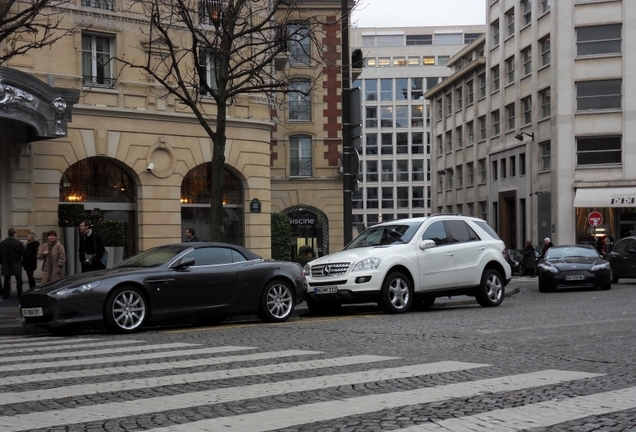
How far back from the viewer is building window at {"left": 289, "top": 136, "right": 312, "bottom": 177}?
1762 inches

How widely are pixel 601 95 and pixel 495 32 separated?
14.8m

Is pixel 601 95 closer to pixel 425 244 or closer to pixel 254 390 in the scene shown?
pixel 425 244

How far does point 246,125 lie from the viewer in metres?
29.8

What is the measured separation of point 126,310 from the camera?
569 inches

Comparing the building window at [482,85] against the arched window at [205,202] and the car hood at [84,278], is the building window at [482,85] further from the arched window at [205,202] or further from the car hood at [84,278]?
the car hood at [84,278]

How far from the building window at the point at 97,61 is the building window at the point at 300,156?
60.7 feet

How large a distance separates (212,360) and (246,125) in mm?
20077

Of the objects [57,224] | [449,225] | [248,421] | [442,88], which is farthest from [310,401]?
[442,88]

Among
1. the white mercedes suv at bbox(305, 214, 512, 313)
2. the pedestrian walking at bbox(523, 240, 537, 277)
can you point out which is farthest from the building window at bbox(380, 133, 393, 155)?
the white mercedes suv at bbox(305, 214, 512, 313)

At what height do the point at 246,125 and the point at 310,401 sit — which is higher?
the point at 246,125

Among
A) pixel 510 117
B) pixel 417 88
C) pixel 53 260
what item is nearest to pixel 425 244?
pixel 53 260

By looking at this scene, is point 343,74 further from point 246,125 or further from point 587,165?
point 587,165

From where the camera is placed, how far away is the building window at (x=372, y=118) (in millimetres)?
108062

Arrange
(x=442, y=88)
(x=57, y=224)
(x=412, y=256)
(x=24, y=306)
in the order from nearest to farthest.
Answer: (x=24, y=306), (x=412, y=256), (x=57, y=224), (x=442, y=88)
